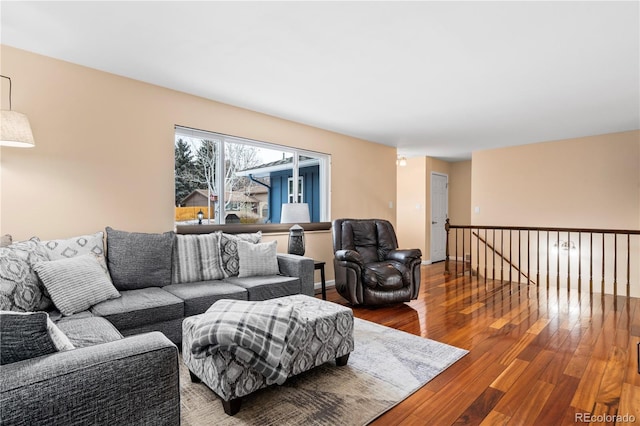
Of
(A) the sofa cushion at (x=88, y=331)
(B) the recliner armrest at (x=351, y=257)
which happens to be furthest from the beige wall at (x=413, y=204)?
(A) the sofa cushion at (x=88, y=331)

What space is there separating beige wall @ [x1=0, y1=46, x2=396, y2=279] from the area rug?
1.64 metres

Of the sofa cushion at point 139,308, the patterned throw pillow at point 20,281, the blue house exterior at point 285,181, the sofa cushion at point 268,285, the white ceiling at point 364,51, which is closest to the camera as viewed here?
the patterned throw pillow at point 20,281

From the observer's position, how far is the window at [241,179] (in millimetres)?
3547

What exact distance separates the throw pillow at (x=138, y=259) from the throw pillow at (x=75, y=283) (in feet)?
0.72

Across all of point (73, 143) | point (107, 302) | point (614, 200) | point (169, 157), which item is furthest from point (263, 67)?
point (614, 200)

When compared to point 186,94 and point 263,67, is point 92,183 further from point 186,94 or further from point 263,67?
point 263,67

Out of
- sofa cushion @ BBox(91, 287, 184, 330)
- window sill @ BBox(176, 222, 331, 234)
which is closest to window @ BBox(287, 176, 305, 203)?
window sill @ BBox(176, 222, 331, 234)

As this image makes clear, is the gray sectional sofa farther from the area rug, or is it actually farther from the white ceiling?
the white ceiling

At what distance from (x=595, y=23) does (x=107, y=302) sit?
385 cm

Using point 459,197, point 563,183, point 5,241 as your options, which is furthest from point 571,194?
point 5,241

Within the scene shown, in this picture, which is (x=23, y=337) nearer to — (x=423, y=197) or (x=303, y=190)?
(x=303, y=190)

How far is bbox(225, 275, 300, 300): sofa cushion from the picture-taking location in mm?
2887

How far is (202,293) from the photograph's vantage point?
2633 millimetres

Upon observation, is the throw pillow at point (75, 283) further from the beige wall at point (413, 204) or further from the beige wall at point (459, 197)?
the beige wall at point (459, 197)
